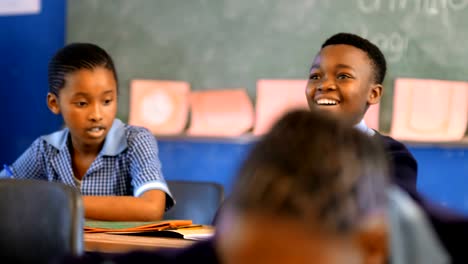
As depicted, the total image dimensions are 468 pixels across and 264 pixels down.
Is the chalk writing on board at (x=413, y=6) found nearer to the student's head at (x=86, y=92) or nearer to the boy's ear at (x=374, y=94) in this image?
the boy's ear at (x=374, y=94)

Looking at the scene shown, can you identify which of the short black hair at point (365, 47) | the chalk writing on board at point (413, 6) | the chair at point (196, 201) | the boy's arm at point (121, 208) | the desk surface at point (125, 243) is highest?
the chalk writing on board at point (413, 6)

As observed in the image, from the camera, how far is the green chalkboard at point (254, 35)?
298 centimetres

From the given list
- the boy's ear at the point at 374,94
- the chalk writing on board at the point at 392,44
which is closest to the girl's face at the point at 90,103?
the boy's ear at the point at 374,94

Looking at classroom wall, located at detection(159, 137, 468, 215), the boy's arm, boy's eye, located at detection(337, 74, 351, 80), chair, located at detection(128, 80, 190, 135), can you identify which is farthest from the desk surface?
chair, located at detection(128, 80, 190, 135)

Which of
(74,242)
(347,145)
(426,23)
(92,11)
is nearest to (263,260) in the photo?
(347,145)

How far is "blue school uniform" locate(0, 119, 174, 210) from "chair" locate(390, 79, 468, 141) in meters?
1.06

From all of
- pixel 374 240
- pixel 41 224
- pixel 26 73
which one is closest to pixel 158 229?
pixel 41 224

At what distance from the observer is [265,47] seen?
127 inches

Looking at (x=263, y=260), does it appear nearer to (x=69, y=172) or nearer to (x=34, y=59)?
(x=69, y=172)

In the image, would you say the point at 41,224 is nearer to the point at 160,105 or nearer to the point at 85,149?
the point at 85,149

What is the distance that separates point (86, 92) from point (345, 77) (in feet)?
2.42

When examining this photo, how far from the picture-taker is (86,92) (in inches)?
91.8

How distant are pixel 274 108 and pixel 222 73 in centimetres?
25

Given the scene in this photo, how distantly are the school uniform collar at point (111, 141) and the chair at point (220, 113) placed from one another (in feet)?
2.84
